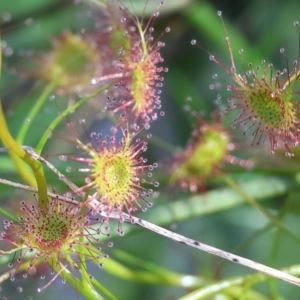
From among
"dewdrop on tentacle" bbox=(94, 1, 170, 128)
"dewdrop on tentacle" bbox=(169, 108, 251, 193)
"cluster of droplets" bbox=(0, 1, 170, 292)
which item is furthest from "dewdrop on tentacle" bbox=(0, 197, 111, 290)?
"dewdrop on tentacle" bbox=(169, 108, 251, 193)

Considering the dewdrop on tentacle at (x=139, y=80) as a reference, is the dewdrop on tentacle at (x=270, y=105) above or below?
above

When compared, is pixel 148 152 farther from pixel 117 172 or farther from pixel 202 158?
pixel 117 172

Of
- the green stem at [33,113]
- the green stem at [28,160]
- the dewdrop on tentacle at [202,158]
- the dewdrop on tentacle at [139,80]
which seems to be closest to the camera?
the green stem at [28,160]

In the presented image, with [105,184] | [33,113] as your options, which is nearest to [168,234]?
[105,184]

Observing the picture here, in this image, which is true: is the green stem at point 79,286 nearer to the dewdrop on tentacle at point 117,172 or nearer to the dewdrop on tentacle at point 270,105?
the dewdrop on tentacle at point 117,172

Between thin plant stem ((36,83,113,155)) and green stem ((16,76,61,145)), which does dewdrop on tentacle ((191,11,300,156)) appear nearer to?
thin plant stem ((36,83,113,155))

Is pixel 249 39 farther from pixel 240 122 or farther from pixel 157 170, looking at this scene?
pixel 240 122

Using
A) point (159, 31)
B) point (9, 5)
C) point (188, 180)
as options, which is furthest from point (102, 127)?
point (188, 180)

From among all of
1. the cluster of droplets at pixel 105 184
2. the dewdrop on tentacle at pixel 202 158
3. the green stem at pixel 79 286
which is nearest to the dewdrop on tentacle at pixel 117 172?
the cluster of droplets at pixel 105 184
